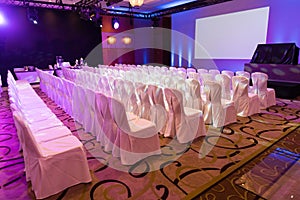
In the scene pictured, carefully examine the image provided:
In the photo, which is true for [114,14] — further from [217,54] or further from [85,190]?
[85,190]

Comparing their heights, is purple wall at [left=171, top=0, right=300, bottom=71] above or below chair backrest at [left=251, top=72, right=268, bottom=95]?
above

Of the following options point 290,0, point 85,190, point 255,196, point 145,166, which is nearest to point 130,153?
point 145,166

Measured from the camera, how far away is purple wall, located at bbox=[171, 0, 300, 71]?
7691 mm

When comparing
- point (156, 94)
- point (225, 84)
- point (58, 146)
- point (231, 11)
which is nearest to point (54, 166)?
point (58, 146)

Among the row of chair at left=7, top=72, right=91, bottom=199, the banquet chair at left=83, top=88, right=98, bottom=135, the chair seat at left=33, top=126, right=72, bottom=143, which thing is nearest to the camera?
the row of chair at left=7, top=72, right=91, bottom=199

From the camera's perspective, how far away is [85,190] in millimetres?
2211

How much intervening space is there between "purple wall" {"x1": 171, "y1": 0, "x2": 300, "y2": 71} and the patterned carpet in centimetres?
540

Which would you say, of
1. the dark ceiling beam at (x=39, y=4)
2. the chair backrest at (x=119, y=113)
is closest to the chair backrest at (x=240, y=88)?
the chair backrest at (x=119, y=113)

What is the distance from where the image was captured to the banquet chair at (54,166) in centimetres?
203

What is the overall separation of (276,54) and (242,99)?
4.54m

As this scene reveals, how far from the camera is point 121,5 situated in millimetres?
11180

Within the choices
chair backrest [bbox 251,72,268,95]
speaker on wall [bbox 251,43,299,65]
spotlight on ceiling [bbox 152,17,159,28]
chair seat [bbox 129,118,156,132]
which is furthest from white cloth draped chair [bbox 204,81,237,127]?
spotlight on ceiling [bbox 152,17,159,28]

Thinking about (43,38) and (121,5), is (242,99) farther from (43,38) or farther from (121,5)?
(43,38)

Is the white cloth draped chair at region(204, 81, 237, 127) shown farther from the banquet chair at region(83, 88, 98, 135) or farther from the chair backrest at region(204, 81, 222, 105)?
the banquet chair at region(83, 88, 98, 135)
